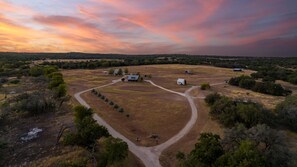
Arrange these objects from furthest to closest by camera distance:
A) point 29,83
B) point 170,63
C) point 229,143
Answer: point 170,63, point 29,83, point 229,143

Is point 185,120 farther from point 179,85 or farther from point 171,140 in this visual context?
point 179,85

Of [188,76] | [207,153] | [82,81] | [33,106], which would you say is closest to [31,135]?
[33,106]

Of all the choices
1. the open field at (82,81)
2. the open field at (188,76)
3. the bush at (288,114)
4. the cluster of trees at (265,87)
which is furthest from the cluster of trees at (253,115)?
the open field at (82,81)

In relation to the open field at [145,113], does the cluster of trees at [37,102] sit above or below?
above

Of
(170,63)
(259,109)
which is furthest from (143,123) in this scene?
(170,63)

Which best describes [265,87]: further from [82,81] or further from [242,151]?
[82,81]

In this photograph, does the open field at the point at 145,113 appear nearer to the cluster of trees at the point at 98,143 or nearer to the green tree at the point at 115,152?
the cluster of trees at the point at 98,143
